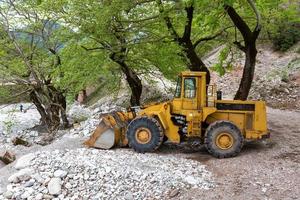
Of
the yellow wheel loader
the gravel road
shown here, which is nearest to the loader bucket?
the yellow wheel loader

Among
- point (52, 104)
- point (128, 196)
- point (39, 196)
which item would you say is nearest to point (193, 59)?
point (128, 196)

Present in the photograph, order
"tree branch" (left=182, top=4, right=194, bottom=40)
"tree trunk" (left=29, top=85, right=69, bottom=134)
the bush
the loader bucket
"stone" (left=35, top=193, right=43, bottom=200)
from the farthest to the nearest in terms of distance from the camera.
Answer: the bush
"tree trunk" (left=29, top=85, right=69, bottom=134)
"tree branch" (left=182, top=4, right=194, bottom=40)
the loader bucket
"stone" (left=35, top=193, right=43, bottom=200)

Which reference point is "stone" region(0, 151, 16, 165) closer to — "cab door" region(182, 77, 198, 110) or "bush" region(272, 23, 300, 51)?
"cab door" region(182, 77, 198, 110)

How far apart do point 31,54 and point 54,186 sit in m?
12.5

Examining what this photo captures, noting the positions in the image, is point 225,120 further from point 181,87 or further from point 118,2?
point 118,2

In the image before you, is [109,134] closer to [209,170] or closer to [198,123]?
[198,123]

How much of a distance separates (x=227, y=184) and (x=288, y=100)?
12.8 metres

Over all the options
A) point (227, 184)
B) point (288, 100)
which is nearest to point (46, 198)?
point (227, 184)

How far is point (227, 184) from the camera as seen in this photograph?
9336 mm

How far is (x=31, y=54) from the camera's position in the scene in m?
20.7

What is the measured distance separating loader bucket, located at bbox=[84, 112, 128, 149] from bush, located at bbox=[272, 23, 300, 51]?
17.9 meters

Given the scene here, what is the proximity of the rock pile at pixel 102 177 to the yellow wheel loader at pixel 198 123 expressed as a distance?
3.39ft

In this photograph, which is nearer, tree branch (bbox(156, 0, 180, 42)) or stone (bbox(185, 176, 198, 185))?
stone (bbox(185, 176, 198, 185))

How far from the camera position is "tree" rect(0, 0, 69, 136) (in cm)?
1948
